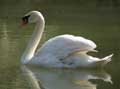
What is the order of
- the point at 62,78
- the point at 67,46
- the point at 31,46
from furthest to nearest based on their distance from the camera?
the point at 31,46 → the point at 67,46 → the point at 62,78

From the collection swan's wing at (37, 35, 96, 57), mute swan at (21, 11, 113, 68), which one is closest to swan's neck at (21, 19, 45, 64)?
mute swan at (21, 11, 113, 68)

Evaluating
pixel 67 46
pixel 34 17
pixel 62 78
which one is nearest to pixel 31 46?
pixel 34 17

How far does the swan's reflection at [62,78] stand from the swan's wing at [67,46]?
38 cm

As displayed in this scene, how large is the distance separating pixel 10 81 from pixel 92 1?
102 feet

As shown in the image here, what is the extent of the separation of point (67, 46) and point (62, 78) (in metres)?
0.96

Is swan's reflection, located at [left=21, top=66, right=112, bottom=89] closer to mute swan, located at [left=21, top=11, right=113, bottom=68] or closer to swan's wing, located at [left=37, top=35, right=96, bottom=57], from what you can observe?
mute swan, located at [left=21, top=11, right=113, bottom=68]

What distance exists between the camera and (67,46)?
11.1 m

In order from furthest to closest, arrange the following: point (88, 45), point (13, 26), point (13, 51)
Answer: point (13, 26) → point (13, 51) → point (88, 45)

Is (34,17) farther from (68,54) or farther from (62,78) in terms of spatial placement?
(62,78)

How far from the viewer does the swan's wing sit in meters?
11.0

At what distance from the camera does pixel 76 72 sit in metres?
11.0

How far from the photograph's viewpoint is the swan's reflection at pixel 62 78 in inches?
377

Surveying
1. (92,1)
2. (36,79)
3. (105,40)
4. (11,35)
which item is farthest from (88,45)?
(92,1)

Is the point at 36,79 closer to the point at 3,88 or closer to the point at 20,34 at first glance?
the point at 3,88
